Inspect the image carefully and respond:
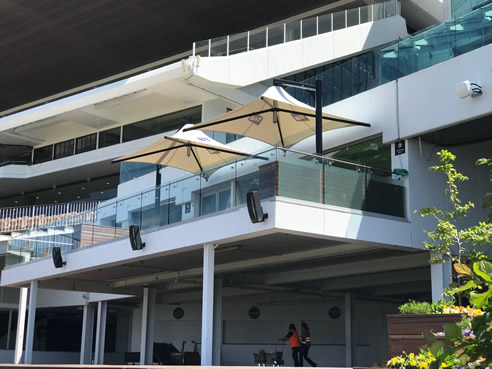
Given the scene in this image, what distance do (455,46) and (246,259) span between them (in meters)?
7.69

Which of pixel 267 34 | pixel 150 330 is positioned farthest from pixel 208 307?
pixel 267 34

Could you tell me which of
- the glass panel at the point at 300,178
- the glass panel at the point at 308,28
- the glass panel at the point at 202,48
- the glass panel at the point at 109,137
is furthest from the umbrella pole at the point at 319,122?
the glass panel at the point at 109,137

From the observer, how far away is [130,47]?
36.9m

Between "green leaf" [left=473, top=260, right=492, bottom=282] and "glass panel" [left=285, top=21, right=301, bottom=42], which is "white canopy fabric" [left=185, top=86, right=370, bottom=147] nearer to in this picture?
"glass panel" [left=285, top=21, right=301, bottom=42]

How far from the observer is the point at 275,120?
18312mm

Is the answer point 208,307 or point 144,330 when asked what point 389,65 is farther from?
point 144,330

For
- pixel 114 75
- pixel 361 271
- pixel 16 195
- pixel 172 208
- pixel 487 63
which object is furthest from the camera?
pixel 16 195

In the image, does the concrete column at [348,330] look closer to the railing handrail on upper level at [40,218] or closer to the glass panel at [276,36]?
the glass panel at [276,36]

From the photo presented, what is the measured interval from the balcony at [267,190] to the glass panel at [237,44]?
8613 millimetres

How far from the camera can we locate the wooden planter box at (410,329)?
9.59m

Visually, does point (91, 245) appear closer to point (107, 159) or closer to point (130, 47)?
point (107, 159)

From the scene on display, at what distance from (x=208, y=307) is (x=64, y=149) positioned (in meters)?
26.2

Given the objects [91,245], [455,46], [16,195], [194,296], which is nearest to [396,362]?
[455,46]

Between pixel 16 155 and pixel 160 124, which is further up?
pixel 16 155
